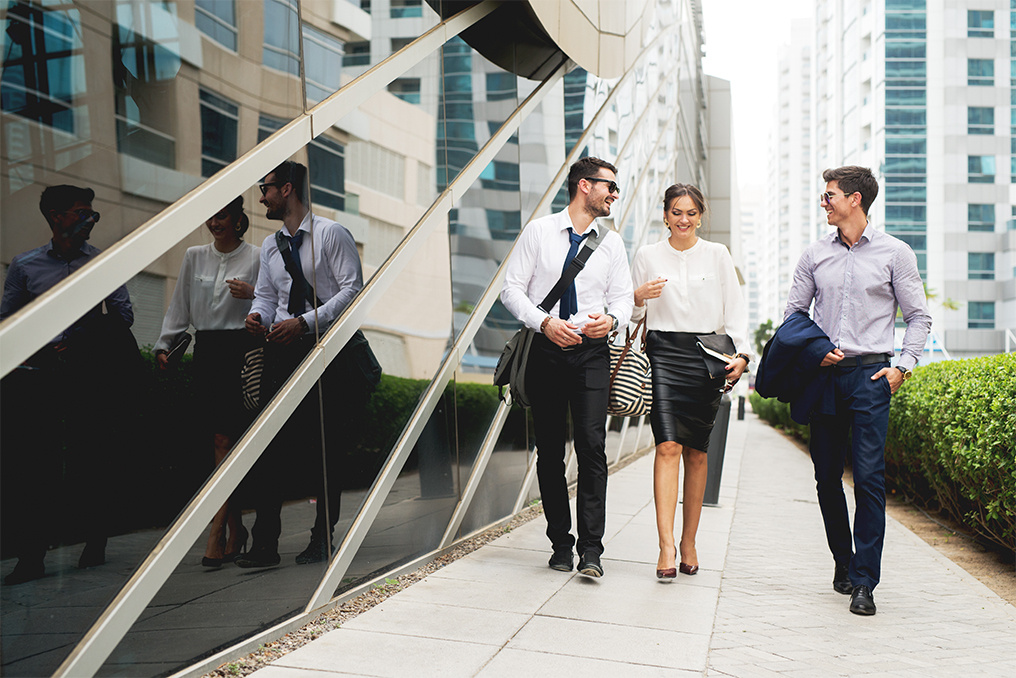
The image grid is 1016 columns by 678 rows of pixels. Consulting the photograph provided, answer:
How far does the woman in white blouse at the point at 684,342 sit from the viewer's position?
4641 mm

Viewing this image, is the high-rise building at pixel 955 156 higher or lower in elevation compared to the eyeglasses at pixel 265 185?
higher

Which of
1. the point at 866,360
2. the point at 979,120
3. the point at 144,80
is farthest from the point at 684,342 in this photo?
the point at 979,120

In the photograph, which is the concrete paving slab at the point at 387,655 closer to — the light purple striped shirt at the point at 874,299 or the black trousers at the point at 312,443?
the black trousers at the point at 312,443

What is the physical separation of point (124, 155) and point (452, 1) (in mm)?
3008

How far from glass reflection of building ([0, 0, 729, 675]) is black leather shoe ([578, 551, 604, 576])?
0.84 meters

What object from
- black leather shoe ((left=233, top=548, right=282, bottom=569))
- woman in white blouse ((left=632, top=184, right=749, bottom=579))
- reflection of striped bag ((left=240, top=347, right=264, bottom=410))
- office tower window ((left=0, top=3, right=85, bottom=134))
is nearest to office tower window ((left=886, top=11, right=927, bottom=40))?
woman in white blouse ((left=632, top=184, right=749, bottom=579))

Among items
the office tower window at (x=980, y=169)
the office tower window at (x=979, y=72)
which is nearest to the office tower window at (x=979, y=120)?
the office tower window at (x=979, y=72)

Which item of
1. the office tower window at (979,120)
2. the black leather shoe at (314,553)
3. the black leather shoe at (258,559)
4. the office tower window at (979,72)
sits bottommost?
the black leather shoe at (314,553)

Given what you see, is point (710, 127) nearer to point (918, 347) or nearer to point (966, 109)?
point (918, 347)

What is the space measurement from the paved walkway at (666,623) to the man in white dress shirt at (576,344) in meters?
0.36

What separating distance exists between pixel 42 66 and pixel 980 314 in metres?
85.3

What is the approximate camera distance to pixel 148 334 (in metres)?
2.58

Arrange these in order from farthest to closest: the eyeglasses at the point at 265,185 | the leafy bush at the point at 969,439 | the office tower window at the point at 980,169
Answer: the office tower window at the point at 980,169, the leafy bush at the point at 969,439, the eyeglasses at the point at 265,185

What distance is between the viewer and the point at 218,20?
288 centimetres
